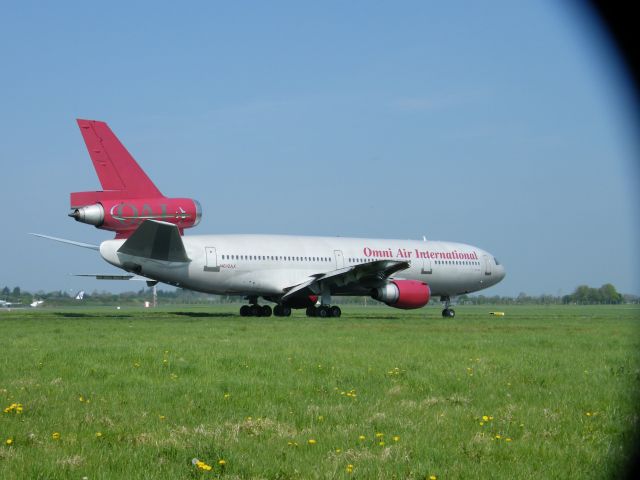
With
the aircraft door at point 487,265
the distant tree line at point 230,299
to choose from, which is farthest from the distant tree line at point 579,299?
the aircraft door at point 487,265

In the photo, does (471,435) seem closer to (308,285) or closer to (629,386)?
(629,386)

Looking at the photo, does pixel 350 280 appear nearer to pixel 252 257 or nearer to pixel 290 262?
pixel 290 262

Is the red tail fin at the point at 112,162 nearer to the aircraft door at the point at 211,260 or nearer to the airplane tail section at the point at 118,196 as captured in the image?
the airplane tail section at the point at 118,196

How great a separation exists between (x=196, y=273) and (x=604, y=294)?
362 ft

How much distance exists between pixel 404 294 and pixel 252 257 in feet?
22.3

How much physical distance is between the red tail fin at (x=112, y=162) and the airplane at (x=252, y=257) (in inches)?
1.5

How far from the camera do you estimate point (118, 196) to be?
2878 centimetres

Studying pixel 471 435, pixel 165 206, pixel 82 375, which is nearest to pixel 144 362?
pixel 82 375

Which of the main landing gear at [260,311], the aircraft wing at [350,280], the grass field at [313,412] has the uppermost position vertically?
the aircraft wing at [350,280]

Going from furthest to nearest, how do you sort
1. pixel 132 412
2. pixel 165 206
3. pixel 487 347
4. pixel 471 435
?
pixel 165 206
pixel 487 347
pixel 132 412
pixel 471 435

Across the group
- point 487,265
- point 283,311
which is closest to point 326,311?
point 283,311

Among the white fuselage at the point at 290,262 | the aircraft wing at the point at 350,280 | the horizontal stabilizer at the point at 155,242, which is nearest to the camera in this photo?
the horizontal stabilizer at the point at 155,242

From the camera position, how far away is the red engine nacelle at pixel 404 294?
32.7 m

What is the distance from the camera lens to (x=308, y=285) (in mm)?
33656
